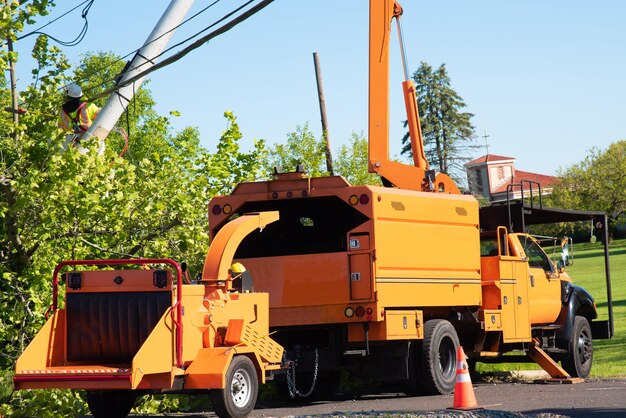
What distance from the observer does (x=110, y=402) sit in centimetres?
1274

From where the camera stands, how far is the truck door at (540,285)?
18.2 m

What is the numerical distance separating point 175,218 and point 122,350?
542 cm

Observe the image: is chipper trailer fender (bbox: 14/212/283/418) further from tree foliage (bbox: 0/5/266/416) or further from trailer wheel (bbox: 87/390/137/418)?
tree foliage (bbox: 0/5/266/416)

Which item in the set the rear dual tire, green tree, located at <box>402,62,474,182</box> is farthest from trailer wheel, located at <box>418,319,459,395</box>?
green tree, located at <box>402,62,474,182</box>

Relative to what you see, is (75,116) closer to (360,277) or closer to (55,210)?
(55,210)

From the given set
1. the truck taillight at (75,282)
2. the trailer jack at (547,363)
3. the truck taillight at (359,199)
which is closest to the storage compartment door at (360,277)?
the truck taillight at (359,199)

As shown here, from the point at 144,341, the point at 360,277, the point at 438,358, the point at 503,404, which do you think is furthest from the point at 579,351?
the point at 144,341

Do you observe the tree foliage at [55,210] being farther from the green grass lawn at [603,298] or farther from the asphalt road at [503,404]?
the green grass lawn at [603,298]

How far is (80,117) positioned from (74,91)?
0.63m

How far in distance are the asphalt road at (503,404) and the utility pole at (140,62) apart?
4.52 m

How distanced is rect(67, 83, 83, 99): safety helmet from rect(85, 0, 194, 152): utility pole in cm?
52

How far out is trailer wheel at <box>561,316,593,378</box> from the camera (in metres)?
18.8

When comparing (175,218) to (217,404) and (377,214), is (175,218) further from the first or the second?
(217,404)

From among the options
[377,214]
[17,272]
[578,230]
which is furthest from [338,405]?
[578,230]
